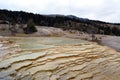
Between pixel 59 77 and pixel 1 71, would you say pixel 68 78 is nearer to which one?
pixel 59 77

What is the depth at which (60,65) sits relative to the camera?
9.77 meters

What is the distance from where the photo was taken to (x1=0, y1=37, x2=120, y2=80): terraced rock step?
923 cm

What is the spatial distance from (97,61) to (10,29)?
10.6 m

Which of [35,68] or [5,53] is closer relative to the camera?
[35,68]

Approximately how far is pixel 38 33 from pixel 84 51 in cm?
890

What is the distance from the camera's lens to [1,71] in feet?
31.0

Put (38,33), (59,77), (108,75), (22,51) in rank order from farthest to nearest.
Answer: (38,33), (22,51), (108,75), (59,77)

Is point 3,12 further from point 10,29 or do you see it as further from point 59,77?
point 59,77

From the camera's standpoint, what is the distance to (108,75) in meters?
10.1

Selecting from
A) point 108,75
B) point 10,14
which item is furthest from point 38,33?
point 108,75

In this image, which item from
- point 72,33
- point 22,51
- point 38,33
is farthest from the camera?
point 72,33

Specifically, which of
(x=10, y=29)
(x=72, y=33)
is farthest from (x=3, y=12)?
(x=72, y=33)

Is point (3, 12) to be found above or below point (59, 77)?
above

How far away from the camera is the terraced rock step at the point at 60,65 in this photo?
363 inches
